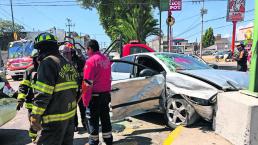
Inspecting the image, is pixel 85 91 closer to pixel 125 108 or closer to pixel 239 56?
pixel 125 108

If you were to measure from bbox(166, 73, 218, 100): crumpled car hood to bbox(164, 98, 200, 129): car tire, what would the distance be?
0.21m

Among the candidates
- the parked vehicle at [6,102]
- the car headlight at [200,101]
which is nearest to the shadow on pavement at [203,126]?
the car headlight at [200,101]

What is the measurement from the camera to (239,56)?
12.4 m

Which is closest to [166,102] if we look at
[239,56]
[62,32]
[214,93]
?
[214,93]

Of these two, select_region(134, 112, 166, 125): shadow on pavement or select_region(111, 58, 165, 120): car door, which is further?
select_region(134, 112, 166, 125): shadow on pavement

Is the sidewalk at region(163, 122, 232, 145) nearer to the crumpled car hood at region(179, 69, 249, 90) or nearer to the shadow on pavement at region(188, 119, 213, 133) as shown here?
the shadow on pavement at region(188, 119, 213, 133)

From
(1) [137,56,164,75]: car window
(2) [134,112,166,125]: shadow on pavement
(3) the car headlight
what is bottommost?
(2) [134,112,166,125]: shadow on pavement

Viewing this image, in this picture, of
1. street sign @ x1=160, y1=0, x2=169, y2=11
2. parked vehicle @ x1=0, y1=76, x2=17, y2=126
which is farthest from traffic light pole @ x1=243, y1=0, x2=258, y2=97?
street sign @ x1=160, y1=0, x2=169, y2=11

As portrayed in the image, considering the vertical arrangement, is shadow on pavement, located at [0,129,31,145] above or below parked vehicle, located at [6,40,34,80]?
below

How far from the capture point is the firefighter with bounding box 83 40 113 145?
5250 millimetres

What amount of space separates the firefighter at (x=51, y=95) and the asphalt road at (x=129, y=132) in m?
2.55

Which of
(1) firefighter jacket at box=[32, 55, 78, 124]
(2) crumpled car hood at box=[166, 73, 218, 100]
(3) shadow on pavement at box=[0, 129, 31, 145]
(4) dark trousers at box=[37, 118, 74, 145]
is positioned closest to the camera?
(1) firefighter jacket at box=[32, 55, 78, 124]

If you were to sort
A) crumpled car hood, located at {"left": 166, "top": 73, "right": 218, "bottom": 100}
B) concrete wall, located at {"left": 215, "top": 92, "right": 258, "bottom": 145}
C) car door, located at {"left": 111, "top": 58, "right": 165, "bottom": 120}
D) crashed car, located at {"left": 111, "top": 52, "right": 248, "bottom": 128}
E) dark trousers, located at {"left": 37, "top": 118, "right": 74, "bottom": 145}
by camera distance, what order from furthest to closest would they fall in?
1. car door, located at {"left": 111, "top": 58, "right": 165, "bottom": 120}
2. crashed car, located at {"left": 111, "top": 52, "right": 248, "bottom": 128}
3. crumpled car hood, located at {"left": 166, "top": 73, "right": 218, "bottom": 100}
4. concrete wall, located at {"left": 215, "top": 92, "right": 258, "bottom": 145}
5. dark trousers, located at {"left": 37, "top": 118, "right": 74, "bottom": 145}

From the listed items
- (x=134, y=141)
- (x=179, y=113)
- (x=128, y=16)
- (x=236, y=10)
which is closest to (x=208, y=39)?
(x=236, y=10)
